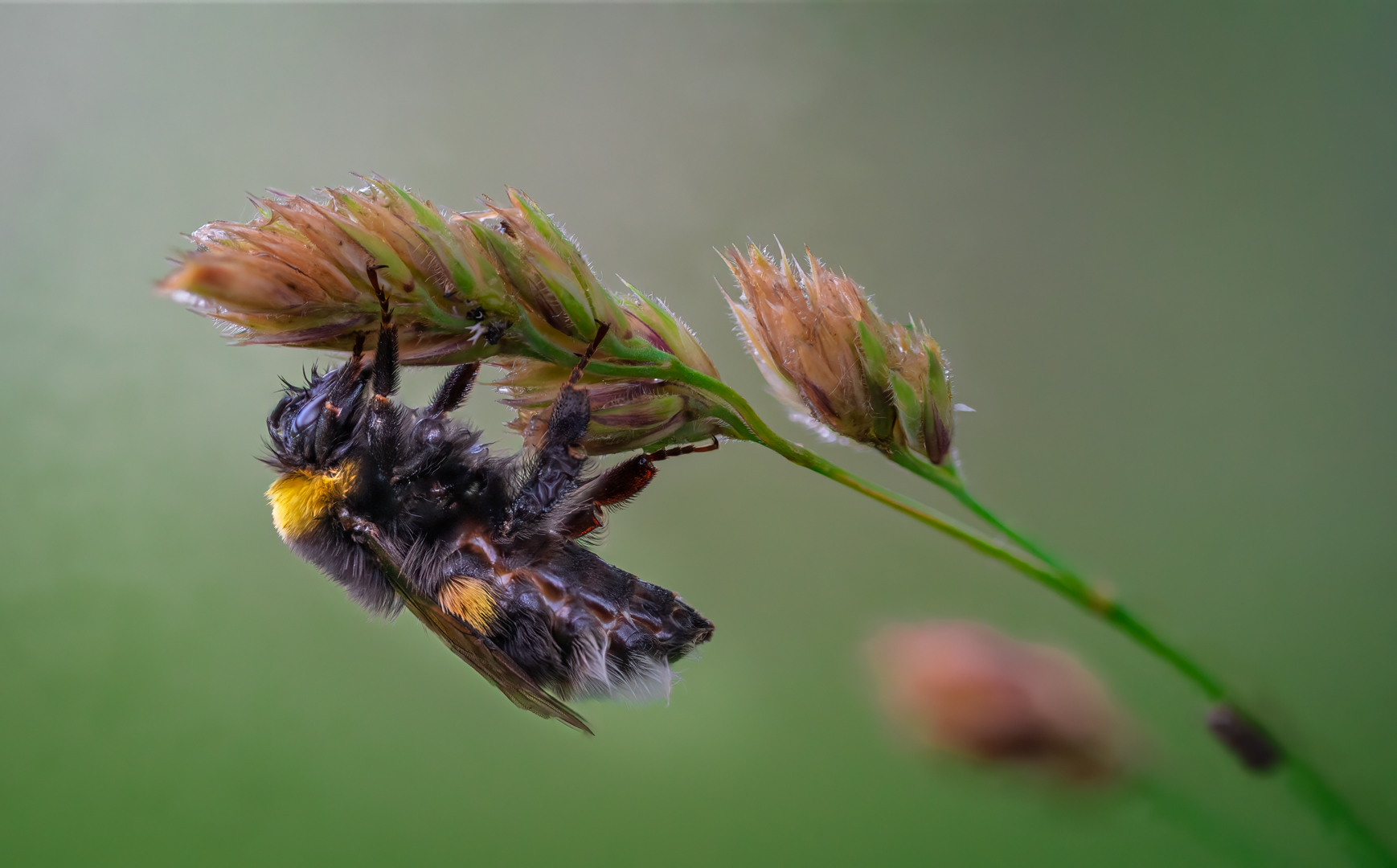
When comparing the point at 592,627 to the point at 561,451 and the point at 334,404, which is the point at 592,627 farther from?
the point at 334,404

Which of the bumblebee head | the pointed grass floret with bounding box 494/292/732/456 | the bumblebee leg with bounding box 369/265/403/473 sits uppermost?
the pointed grass floret with bounding box 494/292/732/456

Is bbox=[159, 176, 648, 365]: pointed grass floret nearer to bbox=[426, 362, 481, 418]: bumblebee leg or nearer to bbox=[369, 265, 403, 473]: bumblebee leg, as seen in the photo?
bbox=[369, 265, 403, 473]: bumblebee leg

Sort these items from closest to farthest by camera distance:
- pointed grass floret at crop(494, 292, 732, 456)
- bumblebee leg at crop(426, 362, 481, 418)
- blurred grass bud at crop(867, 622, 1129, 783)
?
pointed grass floret at crop(494, 292, 732, 456), bumblebee leg at crop(426, 362, 481, 418), blurred grass bud at crop(867, 622, 1129, 783)

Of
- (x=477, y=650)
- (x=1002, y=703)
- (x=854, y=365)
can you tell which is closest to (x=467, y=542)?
(x=477, y=650)

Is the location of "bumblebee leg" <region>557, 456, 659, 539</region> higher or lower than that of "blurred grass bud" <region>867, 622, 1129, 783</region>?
lower

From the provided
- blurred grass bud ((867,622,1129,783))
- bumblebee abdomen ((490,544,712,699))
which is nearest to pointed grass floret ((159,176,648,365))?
bumblebee abdomen ((490,544,712,699))

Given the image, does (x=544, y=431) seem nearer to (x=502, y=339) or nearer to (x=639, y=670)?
(x=502, y=339)

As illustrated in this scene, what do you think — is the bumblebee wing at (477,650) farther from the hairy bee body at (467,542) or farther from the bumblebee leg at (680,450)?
the bumblebee leg at (680,450)
